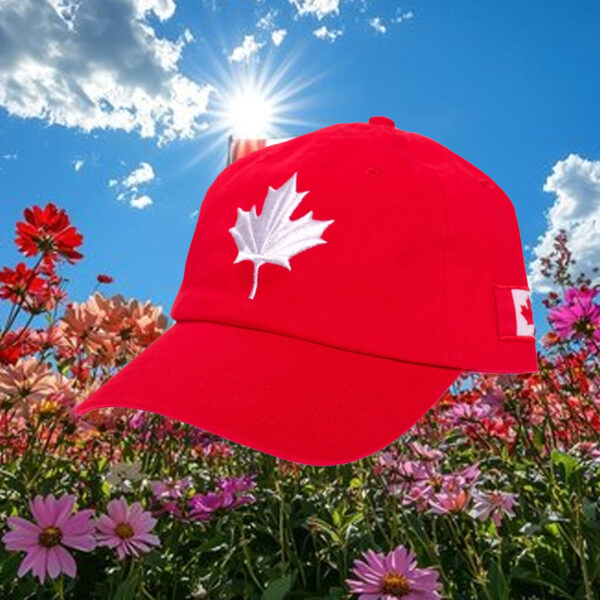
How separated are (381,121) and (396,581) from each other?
99 centimetres

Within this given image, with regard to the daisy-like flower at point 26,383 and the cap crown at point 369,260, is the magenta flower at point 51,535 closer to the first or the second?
the cap crown at point 369,260

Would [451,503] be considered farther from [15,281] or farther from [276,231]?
[15,281]

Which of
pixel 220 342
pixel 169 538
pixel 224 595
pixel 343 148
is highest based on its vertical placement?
pixel 343 148

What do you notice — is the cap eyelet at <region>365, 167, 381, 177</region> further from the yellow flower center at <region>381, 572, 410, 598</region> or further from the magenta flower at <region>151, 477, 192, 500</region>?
the magenta flower at <region>151, 477, 192, 500</region>

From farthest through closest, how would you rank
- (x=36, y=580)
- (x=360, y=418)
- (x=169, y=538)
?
(x=169, y=538)
(x=36, y=580)
(x=360, y=418)

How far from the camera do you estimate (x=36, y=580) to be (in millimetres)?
1983

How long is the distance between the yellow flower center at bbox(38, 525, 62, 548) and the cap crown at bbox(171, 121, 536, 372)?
490 mm

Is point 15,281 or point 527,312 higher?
point 15,281

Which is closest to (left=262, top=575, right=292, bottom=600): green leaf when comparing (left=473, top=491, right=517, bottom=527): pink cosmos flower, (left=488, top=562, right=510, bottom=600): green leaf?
(left=488, top=562, right=510, bottom=600): green leaf

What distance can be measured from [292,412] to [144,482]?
4.48ft

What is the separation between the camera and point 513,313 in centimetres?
129

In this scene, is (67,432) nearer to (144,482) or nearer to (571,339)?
(144,482)

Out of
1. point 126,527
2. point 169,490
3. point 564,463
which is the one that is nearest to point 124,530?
point 126,527

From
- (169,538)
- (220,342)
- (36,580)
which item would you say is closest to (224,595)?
(169,538)
